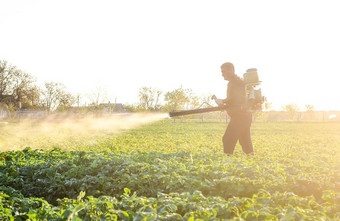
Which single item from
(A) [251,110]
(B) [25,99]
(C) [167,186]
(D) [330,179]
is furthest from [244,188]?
(B) [25,99]

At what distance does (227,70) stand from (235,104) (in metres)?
0.85

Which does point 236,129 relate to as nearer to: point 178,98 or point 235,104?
point 235,104

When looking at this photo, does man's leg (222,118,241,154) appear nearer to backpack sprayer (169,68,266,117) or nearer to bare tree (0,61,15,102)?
backpack sprayer (169,68,266,117)

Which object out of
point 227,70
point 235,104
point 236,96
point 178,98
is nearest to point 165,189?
point 235,104

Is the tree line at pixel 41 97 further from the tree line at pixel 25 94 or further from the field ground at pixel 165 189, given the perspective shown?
the field ground at pixel 165 189

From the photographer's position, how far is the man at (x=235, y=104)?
7996 mm

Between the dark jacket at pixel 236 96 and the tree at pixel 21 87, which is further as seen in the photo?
the tree at pixel 21 87

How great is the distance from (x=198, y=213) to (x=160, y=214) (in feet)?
1.28

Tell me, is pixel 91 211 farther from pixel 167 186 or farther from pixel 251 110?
pixel 251 110

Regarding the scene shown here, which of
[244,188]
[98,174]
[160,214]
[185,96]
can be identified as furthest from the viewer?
[185,96]

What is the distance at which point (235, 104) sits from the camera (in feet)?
26.3

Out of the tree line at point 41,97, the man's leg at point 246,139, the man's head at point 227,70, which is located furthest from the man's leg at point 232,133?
the tree line at point 41,97

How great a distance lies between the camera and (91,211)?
3564mm

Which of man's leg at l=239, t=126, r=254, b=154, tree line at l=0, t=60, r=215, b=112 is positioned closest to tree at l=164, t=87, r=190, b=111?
tree line at l=0, t=60, r=215, b=112
